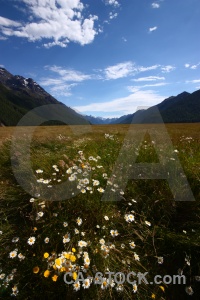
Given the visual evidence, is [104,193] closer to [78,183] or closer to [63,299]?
[78,183]

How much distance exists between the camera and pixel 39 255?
280 cm

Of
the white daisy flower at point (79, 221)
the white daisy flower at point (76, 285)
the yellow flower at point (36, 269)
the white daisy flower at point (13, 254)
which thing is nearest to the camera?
the white daisy flower at point (76, 285)

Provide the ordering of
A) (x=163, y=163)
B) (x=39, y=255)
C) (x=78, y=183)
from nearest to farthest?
(x=39, y=255)
(x=78, y=183)
(x=163, y=163)

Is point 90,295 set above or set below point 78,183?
below

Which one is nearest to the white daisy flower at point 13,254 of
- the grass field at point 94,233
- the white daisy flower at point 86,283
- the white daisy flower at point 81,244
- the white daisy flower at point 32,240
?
the grass field at point 94,233

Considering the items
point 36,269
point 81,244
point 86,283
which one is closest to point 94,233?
point 81,244

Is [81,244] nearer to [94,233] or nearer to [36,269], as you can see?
[94,233]

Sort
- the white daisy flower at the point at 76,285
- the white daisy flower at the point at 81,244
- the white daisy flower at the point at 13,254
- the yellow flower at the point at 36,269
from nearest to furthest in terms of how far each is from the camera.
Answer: the white daisy flower at the point at 76,285 < the yellow flower at the point at 36,269 < the white daisy flower at the point at 13,254 < the white daisy flower at the point at 81,244

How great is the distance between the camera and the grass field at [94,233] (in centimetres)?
250

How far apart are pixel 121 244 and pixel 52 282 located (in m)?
1.05

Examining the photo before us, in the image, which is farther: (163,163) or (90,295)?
(163,163)

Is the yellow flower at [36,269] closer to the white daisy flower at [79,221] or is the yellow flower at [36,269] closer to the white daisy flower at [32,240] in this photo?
the white daisy flower at [32,240]

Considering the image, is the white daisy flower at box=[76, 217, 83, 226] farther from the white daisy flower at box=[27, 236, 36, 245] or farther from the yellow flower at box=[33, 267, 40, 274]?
the yellow flower at box=[33, 267, 40, 274]

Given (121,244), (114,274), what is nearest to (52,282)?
(114,274)
